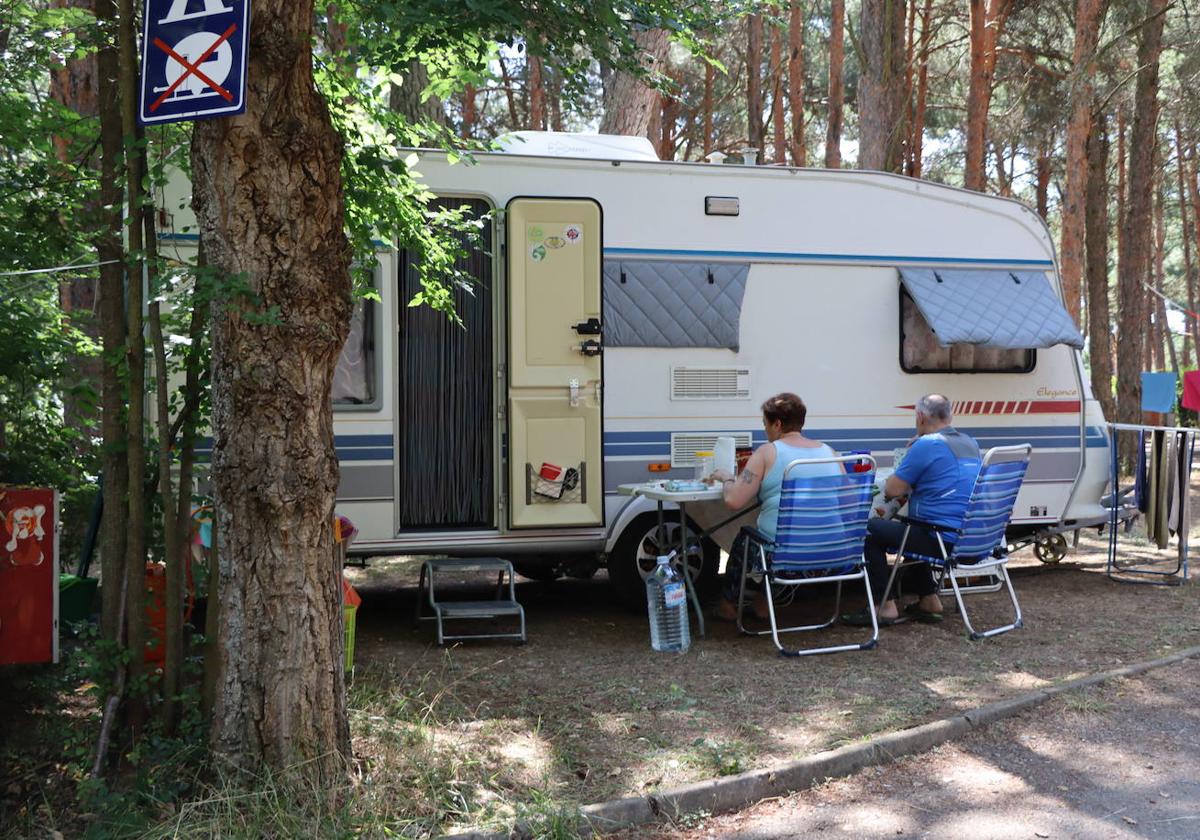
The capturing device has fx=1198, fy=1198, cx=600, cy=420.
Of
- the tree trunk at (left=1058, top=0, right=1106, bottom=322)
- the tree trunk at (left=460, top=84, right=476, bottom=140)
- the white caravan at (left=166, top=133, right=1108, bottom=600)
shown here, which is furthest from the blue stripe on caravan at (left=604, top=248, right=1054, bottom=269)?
the tree trunk at (left=460, top=84, right=476, bottom=140)

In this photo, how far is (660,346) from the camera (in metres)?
6.82

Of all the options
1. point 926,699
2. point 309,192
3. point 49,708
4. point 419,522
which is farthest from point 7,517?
point 926,699

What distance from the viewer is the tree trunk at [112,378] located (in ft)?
12.9

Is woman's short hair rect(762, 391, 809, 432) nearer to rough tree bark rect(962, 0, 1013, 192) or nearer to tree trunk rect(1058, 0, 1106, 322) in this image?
tree trunk rect(1058, 0, 1106, 322)

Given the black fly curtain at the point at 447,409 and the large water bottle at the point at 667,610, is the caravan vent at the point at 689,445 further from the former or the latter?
the black fly curtain at the point at 447,409

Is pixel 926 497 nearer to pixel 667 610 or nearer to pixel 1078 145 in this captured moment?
pixel 667 610

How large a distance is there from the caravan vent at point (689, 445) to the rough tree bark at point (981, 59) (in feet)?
27.8

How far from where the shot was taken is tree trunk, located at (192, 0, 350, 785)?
11.5 feet

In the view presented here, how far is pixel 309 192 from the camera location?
11.7 ft

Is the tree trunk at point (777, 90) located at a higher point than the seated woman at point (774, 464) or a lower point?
higher

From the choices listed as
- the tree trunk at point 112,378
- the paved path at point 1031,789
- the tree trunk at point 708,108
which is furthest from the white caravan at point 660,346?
the tree trunk at point 708,108

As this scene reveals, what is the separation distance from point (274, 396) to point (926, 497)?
3.88 m

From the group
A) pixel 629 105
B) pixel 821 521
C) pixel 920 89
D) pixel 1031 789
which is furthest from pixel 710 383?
pixel 920 89

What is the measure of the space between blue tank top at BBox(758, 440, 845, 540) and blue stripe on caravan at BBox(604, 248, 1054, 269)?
4.65 feet
